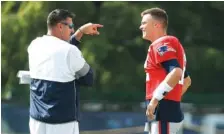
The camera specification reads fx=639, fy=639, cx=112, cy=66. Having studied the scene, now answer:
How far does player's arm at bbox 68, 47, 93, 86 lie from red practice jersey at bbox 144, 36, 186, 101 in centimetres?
46

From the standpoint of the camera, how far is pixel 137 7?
602 inches

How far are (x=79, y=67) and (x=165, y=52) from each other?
0.67m

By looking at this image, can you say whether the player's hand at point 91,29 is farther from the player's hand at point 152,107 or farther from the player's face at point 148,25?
the player's hand at point 152,107

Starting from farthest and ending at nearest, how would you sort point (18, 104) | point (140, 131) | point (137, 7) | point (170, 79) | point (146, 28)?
point (137, 7)
point (18, 104)
point (140, 131)
point (146, 28)
point (170, 79)

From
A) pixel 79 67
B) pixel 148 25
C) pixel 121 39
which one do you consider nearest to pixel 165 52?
pixel 148 25

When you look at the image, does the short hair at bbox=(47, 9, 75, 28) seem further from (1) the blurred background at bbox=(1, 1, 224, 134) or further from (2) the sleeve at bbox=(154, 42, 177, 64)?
(1) the blurred background at bbox=(1, 1, 224, 134)

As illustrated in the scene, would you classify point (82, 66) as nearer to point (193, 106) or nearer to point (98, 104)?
point (193, 106)

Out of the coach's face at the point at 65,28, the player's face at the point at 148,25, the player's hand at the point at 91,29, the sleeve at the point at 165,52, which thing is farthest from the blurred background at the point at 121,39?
the sleeve at the point at 165,52

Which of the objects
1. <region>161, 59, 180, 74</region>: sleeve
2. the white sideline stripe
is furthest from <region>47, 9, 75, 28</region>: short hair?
the white sideline stripe

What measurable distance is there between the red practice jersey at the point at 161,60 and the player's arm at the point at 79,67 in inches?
18.2

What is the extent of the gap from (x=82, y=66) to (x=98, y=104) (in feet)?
24.6

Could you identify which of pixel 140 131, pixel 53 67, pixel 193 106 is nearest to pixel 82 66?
pixel 53 67

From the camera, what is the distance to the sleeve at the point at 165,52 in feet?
15.6

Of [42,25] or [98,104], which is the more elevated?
[42,25]
